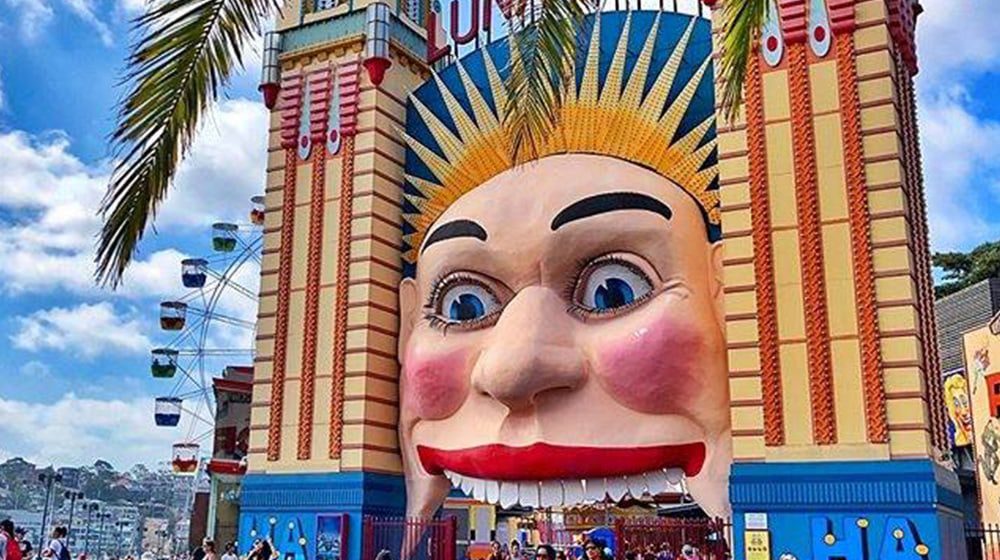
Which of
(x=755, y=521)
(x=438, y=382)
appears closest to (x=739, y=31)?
(x=755, y=521)

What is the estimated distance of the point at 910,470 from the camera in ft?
37.2

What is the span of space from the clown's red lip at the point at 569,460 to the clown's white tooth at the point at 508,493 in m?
0.16

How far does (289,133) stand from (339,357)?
12.5 ft

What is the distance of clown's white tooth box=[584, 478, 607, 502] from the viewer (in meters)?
13.5

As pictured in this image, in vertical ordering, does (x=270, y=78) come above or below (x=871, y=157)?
above

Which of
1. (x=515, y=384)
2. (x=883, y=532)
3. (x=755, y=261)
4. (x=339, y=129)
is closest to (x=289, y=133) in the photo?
(x=339, y=129)

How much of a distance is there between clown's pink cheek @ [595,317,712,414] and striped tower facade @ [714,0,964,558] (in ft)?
1.72

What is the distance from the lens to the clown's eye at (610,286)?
1334 centimetres

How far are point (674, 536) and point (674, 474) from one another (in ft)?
4.19

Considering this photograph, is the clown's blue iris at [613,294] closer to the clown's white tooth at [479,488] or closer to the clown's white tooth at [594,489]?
the clown's white tooth at [594,489]

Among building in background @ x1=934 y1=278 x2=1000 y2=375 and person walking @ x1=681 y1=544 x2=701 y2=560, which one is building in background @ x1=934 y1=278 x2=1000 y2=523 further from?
person walking @ x1=681 y1=544 x2=701 y2=560

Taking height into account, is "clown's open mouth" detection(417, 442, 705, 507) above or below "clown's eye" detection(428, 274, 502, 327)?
below

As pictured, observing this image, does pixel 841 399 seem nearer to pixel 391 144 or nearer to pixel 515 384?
pixel 515 384

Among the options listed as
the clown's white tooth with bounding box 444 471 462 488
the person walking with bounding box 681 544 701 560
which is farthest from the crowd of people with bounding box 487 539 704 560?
the clown's white tooth with bounding box 444 471 462 488
